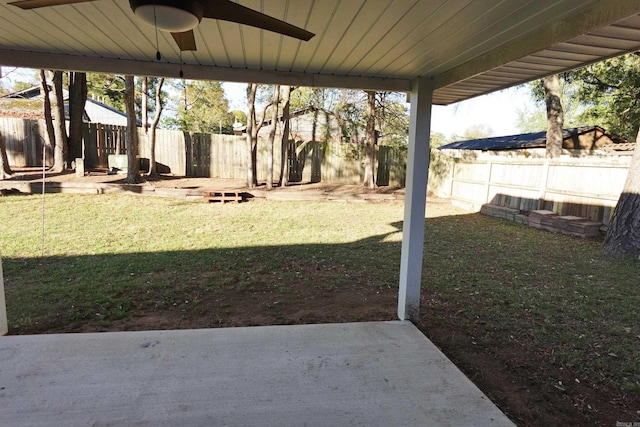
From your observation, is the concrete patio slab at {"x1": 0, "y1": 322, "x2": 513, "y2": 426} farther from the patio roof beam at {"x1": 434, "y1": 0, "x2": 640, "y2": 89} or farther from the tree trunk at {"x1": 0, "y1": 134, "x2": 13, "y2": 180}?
the tree trunk at {"x1": 0, "y1": 134, "x2": 13, "y2": 180}

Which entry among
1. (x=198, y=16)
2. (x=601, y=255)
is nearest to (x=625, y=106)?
(x=601, y=255)

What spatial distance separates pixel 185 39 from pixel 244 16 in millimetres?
503

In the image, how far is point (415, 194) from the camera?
2.95 meters

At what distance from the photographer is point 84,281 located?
3.92 m

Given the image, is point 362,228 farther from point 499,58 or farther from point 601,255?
point 499,58

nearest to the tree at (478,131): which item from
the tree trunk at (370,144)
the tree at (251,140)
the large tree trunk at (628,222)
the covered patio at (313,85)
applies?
the tree trunk at (370,144)

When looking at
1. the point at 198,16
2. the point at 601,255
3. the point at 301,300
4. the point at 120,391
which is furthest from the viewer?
the point at 601,255

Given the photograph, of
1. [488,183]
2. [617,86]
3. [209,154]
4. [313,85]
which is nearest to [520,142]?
[617,86]

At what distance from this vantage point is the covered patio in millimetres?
1811

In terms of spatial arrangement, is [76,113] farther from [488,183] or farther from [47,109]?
[488,183]

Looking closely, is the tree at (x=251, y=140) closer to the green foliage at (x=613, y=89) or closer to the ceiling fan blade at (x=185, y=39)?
the ceiling fan blade at (x=185, y=39)

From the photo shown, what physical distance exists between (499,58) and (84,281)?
14.6ft

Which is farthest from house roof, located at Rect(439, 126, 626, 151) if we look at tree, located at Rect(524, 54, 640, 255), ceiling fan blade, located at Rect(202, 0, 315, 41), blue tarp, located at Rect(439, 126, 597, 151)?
ceiling fan blade, located at Rect(202, 0, 315, 41)

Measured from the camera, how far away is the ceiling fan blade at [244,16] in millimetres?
1465
